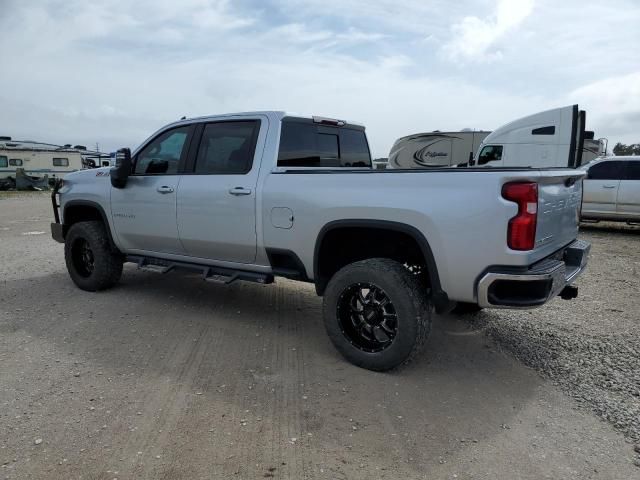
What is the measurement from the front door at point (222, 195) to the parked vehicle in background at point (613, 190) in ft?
30.2

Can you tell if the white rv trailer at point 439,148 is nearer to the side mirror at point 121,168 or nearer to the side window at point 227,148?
the side mirror at point 121,168

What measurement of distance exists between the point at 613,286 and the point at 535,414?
4011 millimetres

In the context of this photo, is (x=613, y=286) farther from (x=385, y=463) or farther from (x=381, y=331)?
(x=385, y=463)

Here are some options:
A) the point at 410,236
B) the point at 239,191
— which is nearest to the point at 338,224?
the point at 410,236

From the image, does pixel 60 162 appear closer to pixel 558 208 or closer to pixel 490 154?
pixel 490 154

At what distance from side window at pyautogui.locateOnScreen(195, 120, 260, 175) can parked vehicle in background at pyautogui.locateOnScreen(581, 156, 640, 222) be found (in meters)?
9.15

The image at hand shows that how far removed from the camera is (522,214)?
3023mm

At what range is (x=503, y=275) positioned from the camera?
3.09 metres

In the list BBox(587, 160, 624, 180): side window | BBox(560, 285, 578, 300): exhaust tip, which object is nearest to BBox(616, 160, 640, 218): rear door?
BBox(587, 160, 624, 180): side window

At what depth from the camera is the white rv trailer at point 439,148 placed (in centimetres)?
2073

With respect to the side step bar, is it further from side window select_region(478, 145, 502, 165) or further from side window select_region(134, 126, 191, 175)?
side window select_region(478, 145, 502, 165)

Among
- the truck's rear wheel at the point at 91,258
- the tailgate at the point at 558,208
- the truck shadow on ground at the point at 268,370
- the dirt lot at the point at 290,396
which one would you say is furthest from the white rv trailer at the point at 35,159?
the tailgate at the point at 558,208

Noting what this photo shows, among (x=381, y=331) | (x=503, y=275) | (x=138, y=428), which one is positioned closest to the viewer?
(x=138, y=428)

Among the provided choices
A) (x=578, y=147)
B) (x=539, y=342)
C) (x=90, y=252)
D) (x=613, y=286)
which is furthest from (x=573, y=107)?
(x=90, y=252)
